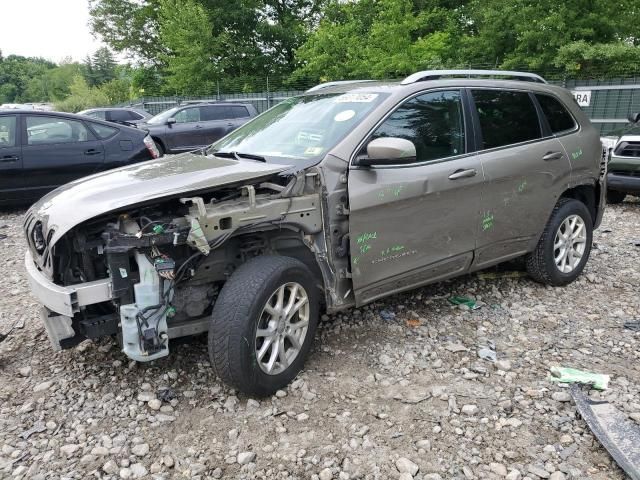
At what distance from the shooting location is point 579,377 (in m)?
3.23

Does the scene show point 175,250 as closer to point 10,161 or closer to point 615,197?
point 10,161

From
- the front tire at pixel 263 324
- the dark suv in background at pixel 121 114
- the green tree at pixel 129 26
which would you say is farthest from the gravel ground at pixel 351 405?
the green tree at pixel 129 26

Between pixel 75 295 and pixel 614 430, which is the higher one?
pixel 75 295

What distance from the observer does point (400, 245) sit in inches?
138

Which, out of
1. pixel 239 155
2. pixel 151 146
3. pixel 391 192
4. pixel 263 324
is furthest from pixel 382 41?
pixel 263 324

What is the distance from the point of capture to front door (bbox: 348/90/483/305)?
3309mm

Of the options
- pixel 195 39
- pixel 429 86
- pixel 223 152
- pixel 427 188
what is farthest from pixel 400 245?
pixel 195 39

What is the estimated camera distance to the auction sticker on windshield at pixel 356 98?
362 centimetres

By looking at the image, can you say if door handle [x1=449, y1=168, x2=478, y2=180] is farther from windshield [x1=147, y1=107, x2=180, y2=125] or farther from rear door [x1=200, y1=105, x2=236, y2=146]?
windshield [x1=147, y1=107, x2=180, y2=125]

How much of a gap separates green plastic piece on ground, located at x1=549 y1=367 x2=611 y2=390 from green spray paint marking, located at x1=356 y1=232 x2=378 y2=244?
1429mm

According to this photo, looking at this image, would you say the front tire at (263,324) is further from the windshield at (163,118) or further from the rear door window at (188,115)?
the rear door window at (188,115)

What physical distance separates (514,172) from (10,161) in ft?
21.5

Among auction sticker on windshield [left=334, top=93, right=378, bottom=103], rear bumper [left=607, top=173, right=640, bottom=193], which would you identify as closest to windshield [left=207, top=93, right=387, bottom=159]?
auction sticker on windshield [left=334, top=93, right=378, bottom=103]

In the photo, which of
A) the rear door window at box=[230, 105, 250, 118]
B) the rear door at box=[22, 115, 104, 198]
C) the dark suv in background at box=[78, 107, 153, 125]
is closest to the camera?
the rear door at box=[22, 115, 104, 198]
